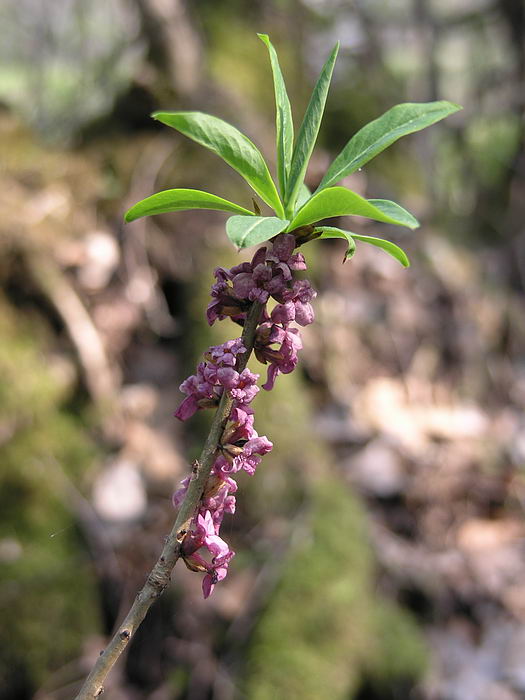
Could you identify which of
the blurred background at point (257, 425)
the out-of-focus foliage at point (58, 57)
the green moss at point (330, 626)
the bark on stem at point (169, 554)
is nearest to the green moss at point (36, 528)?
the blurred background at point (257, 425)

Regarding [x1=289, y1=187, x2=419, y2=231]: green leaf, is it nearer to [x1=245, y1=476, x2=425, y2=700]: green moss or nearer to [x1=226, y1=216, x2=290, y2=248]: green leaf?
[x1=226, y1=216, x2=290, y2=248]: green leaf

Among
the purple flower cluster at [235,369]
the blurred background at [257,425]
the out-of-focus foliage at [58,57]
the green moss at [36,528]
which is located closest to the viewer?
the purple flower cluster at [235,369]

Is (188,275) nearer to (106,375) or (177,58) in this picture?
(106,375)

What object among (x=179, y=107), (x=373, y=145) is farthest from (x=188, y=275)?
(x=373, y=145)

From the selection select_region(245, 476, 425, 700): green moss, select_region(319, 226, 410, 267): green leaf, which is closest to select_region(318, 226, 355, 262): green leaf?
select_region(319, 226, 410, 267): green leaf

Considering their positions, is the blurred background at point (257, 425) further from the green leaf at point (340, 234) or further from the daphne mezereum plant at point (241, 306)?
the green leaf at point (340, 234)

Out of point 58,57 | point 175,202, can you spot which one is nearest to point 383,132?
point 175,202

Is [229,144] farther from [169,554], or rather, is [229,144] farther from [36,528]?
[36,528]
